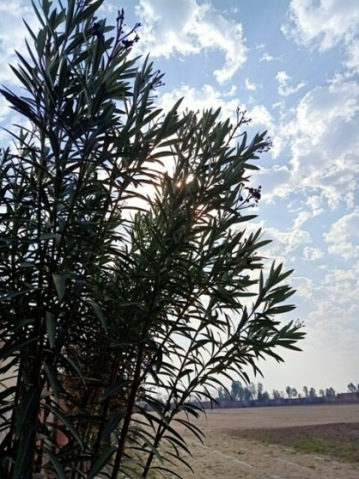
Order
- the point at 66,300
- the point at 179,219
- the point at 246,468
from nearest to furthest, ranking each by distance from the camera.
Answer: the point at 66,300 → the point at 179,219 → the point at 246,468

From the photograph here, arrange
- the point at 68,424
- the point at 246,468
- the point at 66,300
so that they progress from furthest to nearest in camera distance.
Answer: the point at 246,468 → the point at 66,300 → the point at 68,424

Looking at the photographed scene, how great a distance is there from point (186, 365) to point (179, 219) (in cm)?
82

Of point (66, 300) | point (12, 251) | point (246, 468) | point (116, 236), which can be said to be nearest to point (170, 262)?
point (116, 236)

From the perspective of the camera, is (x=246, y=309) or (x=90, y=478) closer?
(x=90, y=478)

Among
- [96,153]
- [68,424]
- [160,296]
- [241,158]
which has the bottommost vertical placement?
[68,424]

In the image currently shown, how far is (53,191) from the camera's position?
161 centimetres

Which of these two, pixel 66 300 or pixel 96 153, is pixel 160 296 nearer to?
pixel 66 300

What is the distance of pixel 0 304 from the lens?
1.58 m

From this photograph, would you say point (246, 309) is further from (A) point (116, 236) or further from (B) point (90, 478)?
(B) point (90, 478)

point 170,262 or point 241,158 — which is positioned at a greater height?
point 241,158

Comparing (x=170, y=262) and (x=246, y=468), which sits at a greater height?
(x=170, y=262)

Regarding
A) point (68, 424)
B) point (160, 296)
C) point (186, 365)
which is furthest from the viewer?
point (186, 365)

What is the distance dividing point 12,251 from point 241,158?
1279mm

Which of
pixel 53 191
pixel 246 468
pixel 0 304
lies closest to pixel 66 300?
pixel 0 304
